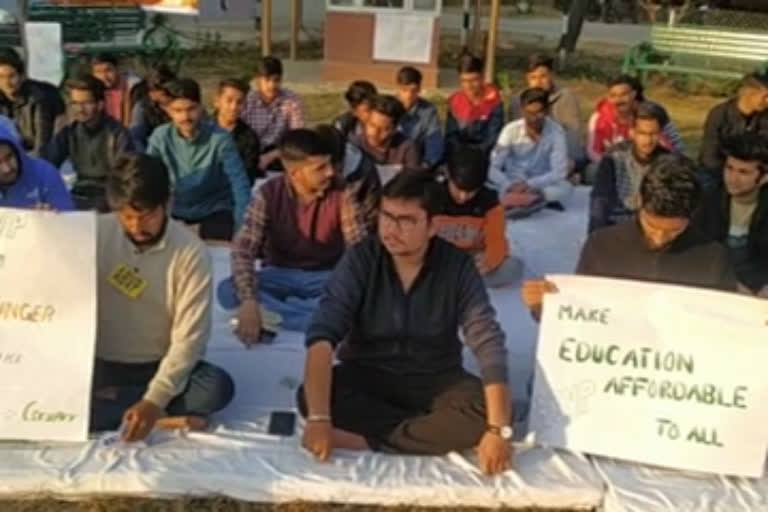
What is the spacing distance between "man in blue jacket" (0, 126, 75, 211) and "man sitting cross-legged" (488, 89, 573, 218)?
3284mm

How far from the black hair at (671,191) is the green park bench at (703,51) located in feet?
32.7

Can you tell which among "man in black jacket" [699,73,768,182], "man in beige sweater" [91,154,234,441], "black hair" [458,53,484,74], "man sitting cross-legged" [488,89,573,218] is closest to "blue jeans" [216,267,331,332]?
"man in beige sweater" [91,154,234,441]

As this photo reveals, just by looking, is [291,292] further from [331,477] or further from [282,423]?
[331,477]

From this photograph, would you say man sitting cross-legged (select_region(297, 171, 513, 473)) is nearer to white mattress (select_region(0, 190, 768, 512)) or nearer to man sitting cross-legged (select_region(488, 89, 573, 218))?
white mattress (select_region(0, 190, 768, 512))

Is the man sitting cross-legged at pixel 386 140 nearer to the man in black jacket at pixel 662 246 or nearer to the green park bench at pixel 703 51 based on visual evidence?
the man in black jacket at pixel 662 246

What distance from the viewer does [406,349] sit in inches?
155

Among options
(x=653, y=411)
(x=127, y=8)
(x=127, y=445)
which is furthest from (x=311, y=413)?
(x=127, y=8)

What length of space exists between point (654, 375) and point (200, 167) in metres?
3.24

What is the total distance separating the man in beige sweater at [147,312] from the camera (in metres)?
3.66

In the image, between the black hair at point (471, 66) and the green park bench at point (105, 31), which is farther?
the green park bench at point (105, 31)

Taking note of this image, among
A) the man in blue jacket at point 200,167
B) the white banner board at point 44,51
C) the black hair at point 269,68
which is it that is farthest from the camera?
the white banner board at point 44,51

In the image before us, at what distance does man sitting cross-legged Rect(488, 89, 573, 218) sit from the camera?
7.41 metres

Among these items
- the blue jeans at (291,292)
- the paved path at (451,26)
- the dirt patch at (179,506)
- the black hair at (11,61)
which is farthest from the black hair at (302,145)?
the paved path at (451,26)

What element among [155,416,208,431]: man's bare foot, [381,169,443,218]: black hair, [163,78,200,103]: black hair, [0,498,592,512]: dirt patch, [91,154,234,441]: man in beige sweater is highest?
[163,78,200,103]: black hair
